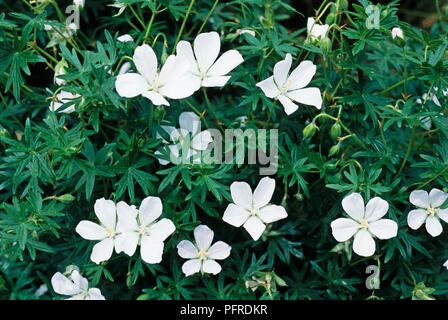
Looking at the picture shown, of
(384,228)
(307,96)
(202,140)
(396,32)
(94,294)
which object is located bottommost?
(94,294)

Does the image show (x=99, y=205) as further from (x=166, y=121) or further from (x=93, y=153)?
(x=166, y=121)

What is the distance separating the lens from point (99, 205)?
2041 millimetres

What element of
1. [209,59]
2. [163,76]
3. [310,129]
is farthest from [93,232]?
[310,129]

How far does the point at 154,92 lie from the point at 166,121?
24 centimetres

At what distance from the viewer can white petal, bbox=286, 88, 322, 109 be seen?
210 cm

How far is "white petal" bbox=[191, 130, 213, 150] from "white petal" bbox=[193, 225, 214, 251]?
9.8 inches

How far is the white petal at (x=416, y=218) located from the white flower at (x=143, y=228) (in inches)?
28.7

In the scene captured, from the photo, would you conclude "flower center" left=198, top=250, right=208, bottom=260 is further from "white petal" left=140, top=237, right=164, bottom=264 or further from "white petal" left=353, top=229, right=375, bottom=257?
"white petal" left=353, top=229, right=375, bottom=257

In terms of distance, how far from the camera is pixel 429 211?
7.03 feet

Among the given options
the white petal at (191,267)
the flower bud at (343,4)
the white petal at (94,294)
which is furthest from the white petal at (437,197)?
the white petal at (94,294)

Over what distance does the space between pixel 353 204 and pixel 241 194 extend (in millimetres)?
334

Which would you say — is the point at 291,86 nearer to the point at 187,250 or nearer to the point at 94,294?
the point at 187,250

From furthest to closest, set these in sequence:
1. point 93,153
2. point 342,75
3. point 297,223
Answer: point 297,223, point 342,75, point 93,153

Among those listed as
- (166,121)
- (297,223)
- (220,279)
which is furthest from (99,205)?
(297,223)
